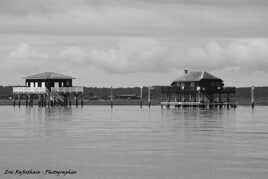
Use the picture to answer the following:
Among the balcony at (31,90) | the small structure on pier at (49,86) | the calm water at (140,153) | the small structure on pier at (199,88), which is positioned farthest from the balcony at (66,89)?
the calm water at (140,153)

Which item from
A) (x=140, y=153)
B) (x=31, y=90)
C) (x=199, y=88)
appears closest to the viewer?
(x=140, y=153)

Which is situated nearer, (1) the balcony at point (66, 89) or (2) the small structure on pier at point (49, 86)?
(2) the small structure on pier at point (49, 86)

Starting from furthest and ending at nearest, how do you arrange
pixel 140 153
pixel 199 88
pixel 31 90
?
pixel 31 90 < pixel 199 88 < pixel 140 153

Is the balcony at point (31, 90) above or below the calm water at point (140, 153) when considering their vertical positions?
above

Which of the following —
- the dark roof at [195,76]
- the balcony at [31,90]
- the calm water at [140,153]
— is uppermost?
the dark roof at [195,76]

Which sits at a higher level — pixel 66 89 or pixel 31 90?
pixel 66 89

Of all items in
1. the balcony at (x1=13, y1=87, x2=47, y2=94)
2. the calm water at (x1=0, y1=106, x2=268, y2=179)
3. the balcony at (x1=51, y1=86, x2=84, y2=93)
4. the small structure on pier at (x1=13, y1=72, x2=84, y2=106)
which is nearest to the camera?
the calm water at (x1=0, y1=106, x2=268, y2=179)

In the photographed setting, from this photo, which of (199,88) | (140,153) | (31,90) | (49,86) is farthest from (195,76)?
(140,153)

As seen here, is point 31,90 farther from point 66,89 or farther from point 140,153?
point 140,153

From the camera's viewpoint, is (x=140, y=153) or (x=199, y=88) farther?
(x=199, y=88)

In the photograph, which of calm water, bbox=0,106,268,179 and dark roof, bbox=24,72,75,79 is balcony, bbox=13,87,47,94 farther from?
calm water, bbox=0,106,268,179

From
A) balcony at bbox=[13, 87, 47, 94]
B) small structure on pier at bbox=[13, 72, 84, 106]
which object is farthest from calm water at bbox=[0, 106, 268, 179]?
small structure on pier at bbox=[13, 72, 84, 106]

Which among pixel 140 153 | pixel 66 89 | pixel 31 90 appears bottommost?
pixel 140 153

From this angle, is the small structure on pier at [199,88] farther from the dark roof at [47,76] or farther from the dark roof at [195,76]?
the dark roof at [47,76]
